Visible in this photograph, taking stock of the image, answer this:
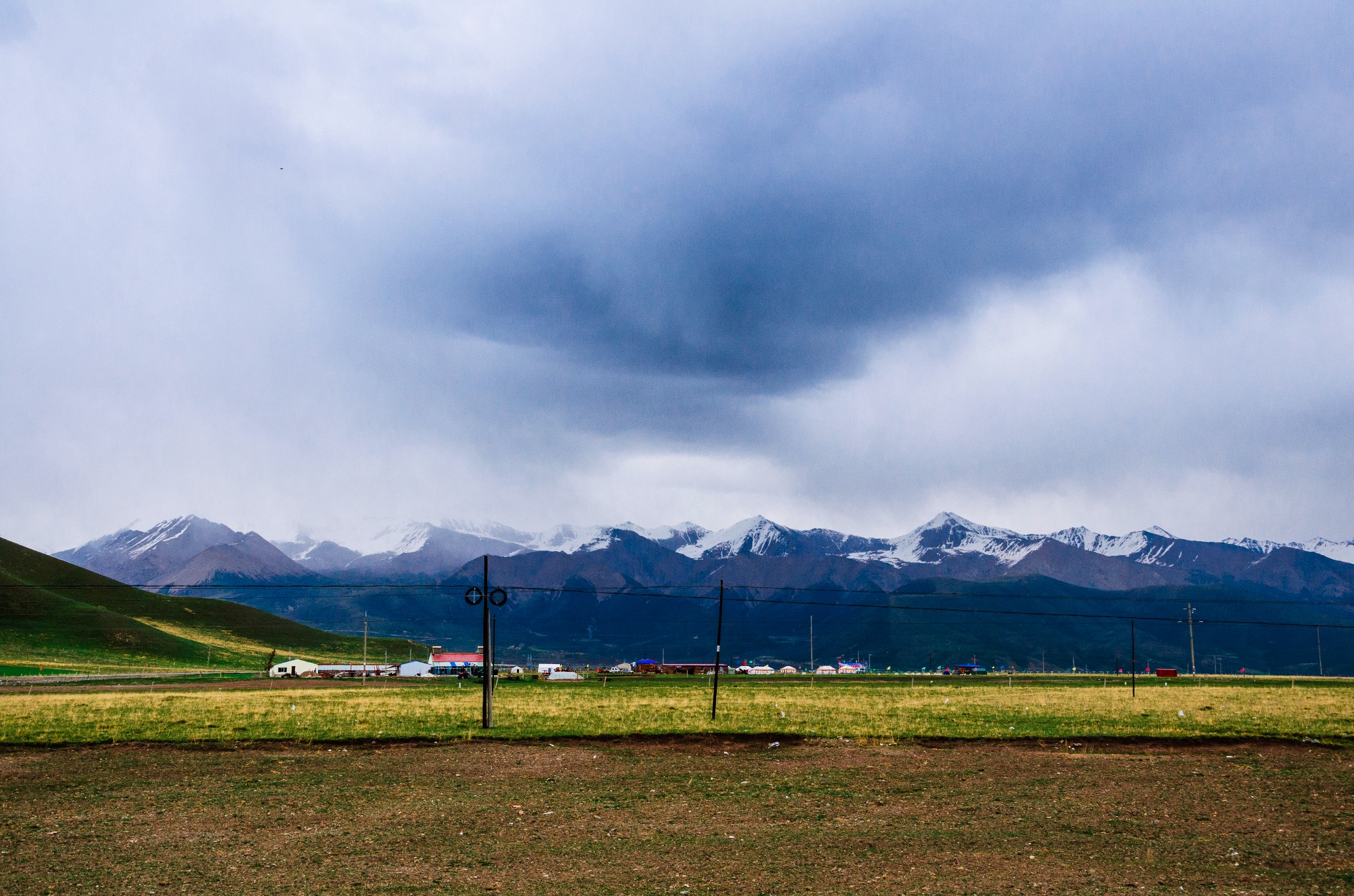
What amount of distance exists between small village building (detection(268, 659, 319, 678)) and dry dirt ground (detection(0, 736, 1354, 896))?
10081 cm

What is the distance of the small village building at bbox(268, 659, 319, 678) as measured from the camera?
405 feet

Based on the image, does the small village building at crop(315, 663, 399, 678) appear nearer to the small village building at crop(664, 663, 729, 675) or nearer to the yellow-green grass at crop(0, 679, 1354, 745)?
the yellow-green grass at crop(0, 679, 1354, 745)

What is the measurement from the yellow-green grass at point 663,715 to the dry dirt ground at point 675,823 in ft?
22.2

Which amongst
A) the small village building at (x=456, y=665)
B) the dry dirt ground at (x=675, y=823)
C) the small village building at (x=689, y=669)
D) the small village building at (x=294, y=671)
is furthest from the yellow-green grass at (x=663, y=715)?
the small village building at (x=689, y=669)

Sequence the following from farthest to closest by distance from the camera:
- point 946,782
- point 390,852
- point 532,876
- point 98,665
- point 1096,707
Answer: point 98,665 < point 1096,707 < point 946,782 < point 390,852 < point 532,876

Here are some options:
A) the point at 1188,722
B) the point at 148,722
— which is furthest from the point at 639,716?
the point at 1188,722

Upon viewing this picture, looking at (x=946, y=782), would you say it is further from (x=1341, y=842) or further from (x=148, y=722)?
(x=148, y=722)

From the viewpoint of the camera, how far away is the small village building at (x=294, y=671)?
12339cm

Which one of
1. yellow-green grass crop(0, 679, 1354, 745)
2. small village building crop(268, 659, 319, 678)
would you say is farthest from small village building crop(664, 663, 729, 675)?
yellow-green grass crop(0, 679, 1354, 745)

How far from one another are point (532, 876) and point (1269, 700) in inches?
2434

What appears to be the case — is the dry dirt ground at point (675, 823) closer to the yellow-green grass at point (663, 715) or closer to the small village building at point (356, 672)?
the yellow-green grass at point (663, 715)

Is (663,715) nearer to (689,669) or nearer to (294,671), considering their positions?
(294,671)

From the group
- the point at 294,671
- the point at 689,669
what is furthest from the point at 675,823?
the point at 689,669

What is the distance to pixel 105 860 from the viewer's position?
15.3 metres
